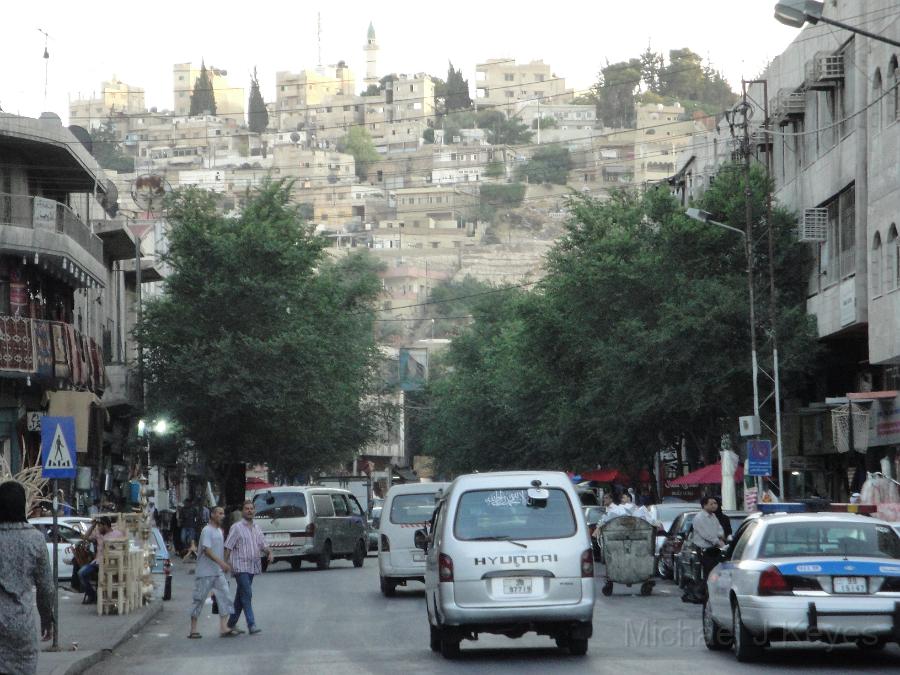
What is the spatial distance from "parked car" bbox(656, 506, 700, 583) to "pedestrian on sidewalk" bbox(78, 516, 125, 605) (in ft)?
35.0

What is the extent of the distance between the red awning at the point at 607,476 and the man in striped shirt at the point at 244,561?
51.0 metres

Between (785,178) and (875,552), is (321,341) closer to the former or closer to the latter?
(785,178)

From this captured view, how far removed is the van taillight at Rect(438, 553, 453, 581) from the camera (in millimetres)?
17141

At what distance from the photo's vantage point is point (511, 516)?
17562mm

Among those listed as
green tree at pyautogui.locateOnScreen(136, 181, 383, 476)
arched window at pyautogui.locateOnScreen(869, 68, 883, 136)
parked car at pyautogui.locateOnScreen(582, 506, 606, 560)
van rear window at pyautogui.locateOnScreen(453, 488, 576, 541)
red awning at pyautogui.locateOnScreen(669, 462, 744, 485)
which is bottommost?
parked car at pyautogui.locateOnScreen(582, 506, 606, 560)

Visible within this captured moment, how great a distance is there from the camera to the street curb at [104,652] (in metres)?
16.5

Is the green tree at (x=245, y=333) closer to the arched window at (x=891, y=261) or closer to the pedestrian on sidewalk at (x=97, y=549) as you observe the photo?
the arched window at (x=891, y=261)

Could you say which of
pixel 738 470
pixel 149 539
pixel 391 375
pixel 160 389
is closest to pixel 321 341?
pixel 160 389

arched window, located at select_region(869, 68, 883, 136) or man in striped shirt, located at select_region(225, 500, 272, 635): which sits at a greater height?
arched window, located at select_region(869, 68, 883, 136)

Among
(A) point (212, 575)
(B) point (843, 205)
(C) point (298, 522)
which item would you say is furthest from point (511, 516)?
(B) point (843, 205)

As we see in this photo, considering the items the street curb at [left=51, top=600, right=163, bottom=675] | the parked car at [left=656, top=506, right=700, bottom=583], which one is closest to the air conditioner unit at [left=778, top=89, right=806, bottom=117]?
the parked car at [left=656, top=506, right=700, bottom=583]

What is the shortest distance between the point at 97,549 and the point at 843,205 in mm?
23450

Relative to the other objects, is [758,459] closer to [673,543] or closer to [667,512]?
[667,512]

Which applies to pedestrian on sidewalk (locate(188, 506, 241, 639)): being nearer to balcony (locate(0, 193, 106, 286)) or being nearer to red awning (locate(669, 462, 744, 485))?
balcony (locate(0, 193, 106, 286))
